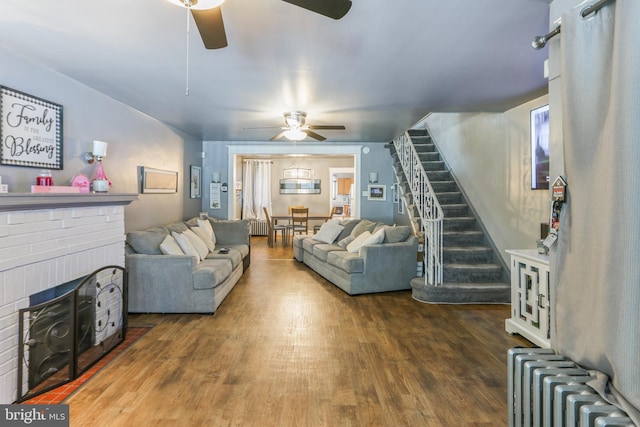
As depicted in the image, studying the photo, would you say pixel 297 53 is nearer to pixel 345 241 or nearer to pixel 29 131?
pixel 29 131

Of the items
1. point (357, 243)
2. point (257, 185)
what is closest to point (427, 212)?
point (357, 243)

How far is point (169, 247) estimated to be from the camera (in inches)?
150

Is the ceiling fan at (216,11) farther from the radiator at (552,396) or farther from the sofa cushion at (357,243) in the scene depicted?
the sofa cushion at (357,243)

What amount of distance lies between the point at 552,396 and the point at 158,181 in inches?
198

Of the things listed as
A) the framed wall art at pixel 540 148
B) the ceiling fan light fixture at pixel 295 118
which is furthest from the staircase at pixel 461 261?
the ceiling fan light fixture at pixel 295 118

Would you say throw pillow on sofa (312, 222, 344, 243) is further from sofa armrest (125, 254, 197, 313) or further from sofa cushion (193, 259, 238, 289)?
sofa armrest (125, 254, 197, 313)

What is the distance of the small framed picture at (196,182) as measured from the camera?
20.9 feet

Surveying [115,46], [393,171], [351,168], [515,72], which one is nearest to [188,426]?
[115,46]

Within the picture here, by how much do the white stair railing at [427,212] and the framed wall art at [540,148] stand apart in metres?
1.08

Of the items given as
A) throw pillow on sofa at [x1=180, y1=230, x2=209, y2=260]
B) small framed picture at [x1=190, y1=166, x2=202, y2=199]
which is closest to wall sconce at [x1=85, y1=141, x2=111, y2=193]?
throw pillow on sofa at [x1=180, y1=230, x2=209, y2=260]

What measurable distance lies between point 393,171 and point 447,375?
5.21 meters

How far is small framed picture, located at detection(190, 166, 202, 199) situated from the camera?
6383mm

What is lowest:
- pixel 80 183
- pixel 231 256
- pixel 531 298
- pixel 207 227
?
pixel 531 298

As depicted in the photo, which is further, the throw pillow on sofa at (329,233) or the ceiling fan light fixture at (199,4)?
the throw pillow on sofa at (329,233)
